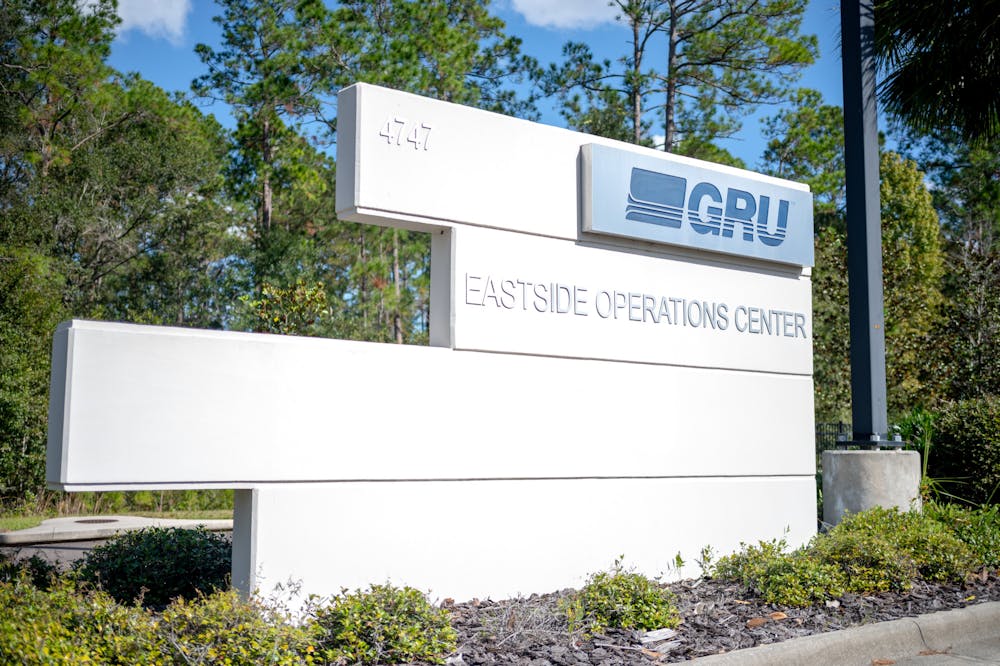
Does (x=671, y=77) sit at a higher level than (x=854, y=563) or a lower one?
higher

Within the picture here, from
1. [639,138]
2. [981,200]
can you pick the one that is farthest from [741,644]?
[981,200]

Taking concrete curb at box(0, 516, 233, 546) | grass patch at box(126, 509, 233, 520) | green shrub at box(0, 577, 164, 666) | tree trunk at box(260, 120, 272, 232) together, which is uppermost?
tree trunk at box(260, 120, 272, 232)

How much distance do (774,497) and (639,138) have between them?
19.0 metres

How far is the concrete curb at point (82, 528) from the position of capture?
40.9 feet

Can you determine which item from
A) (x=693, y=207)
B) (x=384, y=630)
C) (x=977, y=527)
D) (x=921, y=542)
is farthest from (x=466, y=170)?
(x=977, y=527)

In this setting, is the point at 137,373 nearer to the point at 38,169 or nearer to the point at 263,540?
the point at 263,540

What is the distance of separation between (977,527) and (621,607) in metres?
4.48

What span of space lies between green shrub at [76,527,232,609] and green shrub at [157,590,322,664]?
1651 mm

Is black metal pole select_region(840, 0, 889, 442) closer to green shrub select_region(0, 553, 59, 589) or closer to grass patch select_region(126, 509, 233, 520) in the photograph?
green shrub select_region(0, 553, 59, 589)

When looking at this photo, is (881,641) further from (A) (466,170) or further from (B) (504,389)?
(A) (466,170)

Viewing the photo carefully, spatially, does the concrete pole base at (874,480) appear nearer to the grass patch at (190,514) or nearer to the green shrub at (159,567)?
the green shrub at (159,567)

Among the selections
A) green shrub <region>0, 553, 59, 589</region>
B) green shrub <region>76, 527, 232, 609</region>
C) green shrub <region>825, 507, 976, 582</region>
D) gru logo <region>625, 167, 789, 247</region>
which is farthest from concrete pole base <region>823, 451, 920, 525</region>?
green shrub <region>0, 553, 59, 589</region>

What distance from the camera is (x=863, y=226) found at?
946 centimetres

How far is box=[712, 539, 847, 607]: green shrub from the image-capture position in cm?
702
